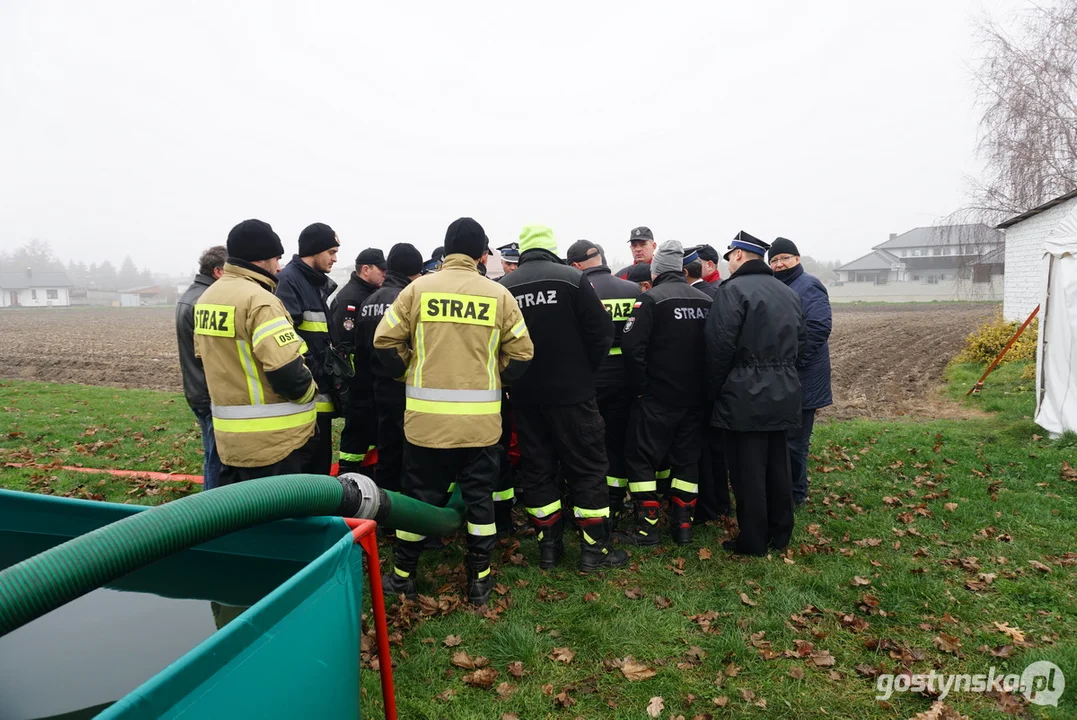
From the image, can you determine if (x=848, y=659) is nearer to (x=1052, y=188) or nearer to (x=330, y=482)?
(x=330, y=482)

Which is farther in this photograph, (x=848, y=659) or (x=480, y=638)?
(x=480, y=638)

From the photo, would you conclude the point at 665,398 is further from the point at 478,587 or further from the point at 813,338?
the point at 478,587

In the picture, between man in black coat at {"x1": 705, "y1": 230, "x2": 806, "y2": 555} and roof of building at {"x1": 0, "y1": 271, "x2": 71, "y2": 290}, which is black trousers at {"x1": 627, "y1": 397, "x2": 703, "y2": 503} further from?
roof of building at {"x1": 0, "y1": 271, "x2": 71, "y2": 290}

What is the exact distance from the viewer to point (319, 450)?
4.81m

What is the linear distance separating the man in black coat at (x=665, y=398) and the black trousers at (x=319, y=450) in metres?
2.56

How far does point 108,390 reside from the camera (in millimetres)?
13391

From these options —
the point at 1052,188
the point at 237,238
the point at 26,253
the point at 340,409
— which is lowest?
the point at 340,409

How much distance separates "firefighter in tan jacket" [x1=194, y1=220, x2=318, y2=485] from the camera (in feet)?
12.9

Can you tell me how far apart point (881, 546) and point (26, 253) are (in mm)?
196080

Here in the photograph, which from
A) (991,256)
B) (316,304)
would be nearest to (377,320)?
(316,304)

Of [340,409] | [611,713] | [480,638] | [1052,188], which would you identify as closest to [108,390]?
[340,409]

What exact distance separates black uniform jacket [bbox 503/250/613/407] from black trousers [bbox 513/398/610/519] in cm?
11

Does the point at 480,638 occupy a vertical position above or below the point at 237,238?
below

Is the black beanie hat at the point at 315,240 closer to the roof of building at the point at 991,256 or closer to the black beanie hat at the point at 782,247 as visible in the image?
the black beanie hat at the point at 782,247
